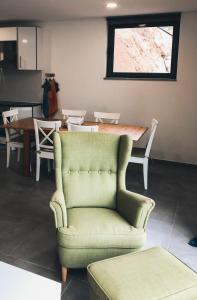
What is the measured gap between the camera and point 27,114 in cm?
570

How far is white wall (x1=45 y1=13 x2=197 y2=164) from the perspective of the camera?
484 cm

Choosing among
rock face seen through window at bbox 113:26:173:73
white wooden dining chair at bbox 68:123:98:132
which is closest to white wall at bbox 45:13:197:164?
rock face seen through window at bbox 113:26:173:73

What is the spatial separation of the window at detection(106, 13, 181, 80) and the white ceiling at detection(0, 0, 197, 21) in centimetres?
25

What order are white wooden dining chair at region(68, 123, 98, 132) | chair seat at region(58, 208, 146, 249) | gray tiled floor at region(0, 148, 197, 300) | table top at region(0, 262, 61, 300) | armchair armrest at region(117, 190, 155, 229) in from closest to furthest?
table top at region(0, 262, 61, 300)
chair seat at region(58, 208, 146, 249)
armchair armrest at region(117, 190, 155, 229)
gray tiled floor at region(0, 148, 197, 300)
white wooden dining chair at region(68, 123, 98, 132)

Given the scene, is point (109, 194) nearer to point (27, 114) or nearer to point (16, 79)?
point (27, 114)

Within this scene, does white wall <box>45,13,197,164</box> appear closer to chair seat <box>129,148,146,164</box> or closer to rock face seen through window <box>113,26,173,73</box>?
rock face seen through window <box>113,26,173,73</box>

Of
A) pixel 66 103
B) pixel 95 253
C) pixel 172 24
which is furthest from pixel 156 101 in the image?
pixel 95 253

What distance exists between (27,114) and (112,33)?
211 centimetres

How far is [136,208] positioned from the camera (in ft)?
7.32

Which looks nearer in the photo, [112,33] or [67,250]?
[67,250]

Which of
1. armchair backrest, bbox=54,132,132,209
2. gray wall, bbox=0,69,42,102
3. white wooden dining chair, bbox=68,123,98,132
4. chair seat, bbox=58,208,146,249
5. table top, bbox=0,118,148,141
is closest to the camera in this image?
chair seat, bbox=58,208,146,249

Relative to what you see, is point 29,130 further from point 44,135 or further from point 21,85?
point 21,85

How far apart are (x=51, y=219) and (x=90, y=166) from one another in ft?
2.86

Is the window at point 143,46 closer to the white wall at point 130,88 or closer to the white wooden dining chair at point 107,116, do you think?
the white wall at point 130,88
